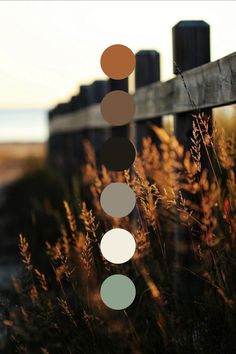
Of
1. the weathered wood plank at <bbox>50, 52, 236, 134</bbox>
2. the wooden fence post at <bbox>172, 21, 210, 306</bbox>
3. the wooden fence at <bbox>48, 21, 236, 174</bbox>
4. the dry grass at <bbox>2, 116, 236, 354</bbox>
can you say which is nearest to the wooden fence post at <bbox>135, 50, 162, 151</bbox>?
the wooden fence at <bbox>48, 21, 236, 174</bbox>

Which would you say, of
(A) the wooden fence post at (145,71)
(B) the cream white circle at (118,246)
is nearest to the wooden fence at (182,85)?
(A) the wooden fence post at (145,71)

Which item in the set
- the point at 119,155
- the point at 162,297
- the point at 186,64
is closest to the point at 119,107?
the point at 119,155

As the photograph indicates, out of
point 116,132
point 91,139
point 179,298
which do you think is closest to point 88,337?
point 179,298

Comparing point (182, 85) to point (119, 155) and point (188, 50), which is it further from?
point (119, 155)

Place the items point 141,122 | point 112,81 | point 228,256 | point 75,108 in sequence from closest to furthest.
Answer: point 228,256 → point 141,122 → point 112,81 → point 75,108

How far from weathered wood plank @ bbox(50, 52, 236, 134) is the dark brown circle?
0.25 m

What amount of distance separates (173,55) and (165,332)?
1.77m

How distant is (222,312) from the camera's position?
2.56 meters

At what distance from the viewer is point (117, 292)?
299 cm

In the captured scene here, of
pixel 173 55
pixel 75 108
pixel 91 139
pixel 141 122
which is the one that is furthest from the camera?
pixel 75 108

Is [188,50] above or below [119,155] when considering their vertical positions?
above

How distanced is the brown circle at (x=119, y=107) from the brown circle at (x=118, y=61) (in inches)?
6.5

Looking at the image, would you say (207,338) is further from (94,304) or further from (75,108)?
(75,108)

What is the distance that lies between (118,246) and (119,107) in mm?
2271
